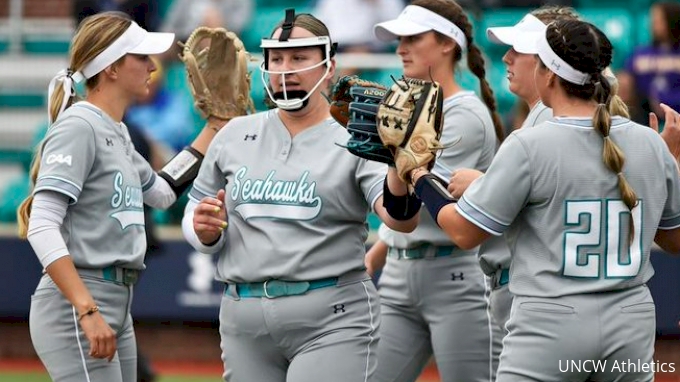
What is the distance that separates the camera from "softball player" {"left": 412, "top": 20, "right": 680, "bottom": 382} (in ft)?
14.1

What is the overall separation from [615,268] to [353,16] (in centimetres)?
769

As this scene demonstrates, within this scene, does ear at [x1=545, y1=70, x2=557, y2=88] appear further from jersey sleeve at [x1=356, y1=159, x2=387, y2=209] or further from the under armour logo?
jersey sleeve at [x1=356, y1=159, x2=387, y2=209]

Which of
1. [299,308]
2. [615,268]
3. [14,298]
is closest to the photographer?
[615,268]

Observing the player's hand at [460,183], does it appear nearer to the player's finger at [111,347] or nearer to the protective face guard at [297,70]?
the protective face guard at [297,70]

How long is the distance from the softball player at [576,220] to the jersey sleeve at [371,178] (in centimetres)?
52

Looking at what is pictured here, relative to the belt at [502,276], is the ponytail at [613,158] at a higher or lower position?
higher

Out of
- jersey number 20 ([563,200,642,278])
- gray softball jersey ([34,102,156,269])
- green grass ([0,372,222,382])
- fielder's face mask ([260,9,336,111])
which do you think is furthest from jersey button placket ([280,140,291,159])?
green grass ([0,372,222,382])

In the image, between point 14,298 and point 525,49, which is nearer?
point 525,49

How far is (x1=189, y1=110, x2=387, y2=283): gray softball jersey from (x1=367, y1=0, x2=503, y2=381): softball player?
2.85ft

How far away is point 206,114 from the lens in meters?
5.88

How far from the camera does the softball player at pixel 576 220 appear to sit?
4.29 m

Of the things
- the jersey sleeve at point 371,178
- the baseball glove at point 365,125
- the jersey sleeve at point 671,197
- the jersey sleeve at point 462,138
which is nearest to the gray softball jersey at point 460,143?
the jersey sleeve at point 462,138

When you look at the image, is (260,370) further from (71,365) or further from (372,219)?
(372,219)

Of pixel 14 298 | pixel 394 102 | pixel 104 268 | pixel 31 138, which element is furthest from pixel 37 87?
pixel 394 102
